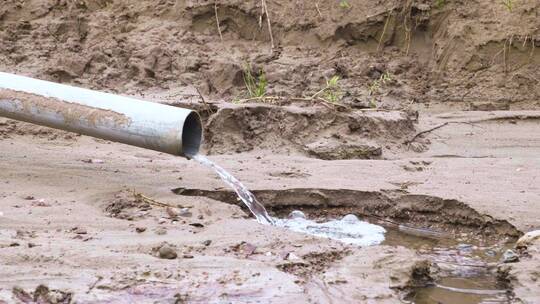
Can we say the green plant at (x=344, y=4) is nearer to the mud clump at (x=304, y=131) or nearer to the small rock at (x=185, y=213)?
the mud clump at (x=304, y=131)

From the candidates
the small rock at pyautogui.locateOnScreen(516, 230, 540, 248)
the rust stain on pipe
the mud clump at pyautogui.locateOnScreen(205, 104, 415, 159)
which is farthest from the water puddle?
the mud clump at pyautogui.locateOnScreen(205, 104, 415, 159)

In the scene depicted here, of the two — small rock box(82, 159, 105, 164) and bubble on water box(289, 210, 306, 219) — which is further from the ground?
small rock box(82, 159, 105, 164)

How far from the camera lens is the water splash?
448 cm

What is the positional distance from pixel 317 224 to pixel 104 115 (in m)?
1.28

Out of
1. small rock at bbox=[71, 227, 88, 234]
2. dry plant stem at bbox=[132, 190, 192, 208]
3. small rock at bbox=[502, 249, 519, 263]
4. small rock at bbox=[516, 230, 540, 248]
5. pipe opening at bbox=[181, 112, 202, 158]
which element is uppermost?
pipe opening at bbox=[181, 112, 202, 158]

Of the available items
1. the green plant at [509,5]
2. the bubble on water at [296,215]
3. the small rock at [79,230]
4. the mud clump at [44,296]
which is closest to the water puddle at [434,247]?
the bubble on water at [296,215]

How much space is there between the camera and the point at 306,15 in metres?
7.61

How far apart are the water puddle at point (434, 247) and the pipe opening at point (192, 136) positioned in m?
0.06

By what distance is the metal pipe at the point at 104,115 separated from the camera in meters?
4.43

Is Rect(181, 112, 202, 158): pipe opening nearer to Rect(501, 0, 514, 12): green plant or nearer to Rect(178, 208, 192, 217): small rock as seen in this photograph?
Rect(178, 208, 192, 217): small rock

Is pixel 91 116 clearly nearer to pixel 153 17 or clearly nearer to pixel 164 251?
pixel 164 251

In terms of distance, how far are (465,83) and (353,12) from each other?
46.4 inches

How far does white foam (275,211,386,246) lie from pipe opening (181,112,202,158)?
0.61m

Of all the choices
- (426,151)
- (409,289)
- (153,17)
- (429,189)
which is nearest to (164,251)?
(409,289)
